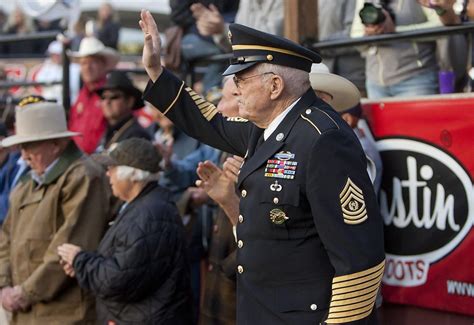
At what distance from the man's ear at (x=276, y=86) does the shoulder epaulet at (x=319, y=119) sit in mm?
122

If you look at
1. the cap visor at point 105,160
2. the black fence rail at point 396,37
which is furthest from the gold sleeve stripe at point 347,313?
the cap visor at point 105,160

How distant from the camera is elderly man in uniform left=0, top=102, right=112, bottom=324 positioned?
542cm

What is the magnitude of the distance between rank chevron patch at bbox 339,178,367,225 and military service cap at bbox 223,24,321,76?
54 cm

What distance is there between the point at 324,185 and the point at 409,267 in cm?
182

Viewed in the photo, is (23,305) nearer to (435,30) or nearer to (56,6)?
(435,30)

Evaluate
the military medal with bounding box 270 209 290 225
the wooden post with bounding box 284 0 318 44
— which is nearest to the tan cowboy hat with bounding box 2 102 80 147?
the wooden post with bounding box 284 0 318 44

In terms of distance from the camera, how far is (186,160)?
6199mm

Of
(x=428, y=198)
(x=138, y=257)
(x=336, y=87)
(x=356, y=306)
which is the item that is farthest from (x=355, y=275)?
(x=138, y=257)

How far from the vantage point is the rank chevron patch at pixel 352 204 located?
9.95 feet

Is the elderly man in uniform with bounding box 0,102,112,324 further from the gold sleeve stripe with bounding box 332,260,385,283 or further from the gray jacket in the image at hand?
the gold sleeve stripe with bounding box 332,260,385,283

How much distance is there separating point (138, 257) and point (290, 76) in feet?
6.47

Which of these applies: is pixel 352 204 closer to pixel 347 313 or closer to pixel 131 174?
pixel 347 313

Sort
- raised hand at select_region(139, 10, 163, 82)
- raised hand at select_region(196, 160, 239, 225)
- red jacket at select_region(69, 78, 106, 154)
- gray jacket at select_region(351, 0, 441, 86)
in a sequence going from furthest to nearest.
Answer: red jacket at select_region(69, 78, 106, 154), gray jacket at select_region(351, 0, 441, 86), raised hand at select_region(196, 160, 239, 225), raised hand at select_region(139, 10, 163, 82)

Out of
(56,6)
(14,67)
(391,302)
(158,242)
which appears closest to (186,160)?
(158,242)
